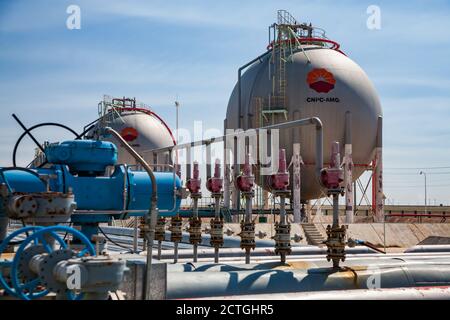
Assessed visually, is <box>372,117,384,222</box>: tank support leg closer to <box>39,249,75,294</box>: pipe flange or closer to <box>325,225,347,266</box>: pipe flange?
<box>325,225,347,266</box>: pipe flange

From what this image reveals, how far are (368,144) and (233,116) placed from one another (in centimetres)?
660

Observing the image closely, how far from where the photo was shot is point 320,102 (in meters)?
25.5

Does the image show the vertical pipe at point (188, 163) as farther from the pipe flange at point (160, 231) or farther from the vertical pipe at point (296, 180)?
the vertical pipe at point (296, 180)

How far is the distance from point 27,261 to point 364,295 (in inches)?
168

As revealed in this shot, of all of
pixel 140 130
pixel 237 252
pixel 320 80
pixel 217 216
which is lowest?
pixel 237 252

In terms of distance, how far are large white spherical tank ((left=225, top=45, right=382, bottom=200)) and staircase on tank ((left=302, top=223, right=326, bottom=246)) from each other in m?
3.60

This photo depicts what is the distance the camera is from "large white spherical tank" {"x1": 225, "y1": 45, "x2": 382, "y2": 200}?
2550 cm

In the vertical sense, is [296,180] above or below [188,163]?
below

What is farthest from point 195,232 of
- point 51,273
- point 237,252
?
point 51,273

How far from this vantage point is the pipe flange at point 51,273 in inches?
218

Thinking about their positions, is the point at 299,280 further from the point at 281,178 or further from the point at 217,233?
the point at 217,233
